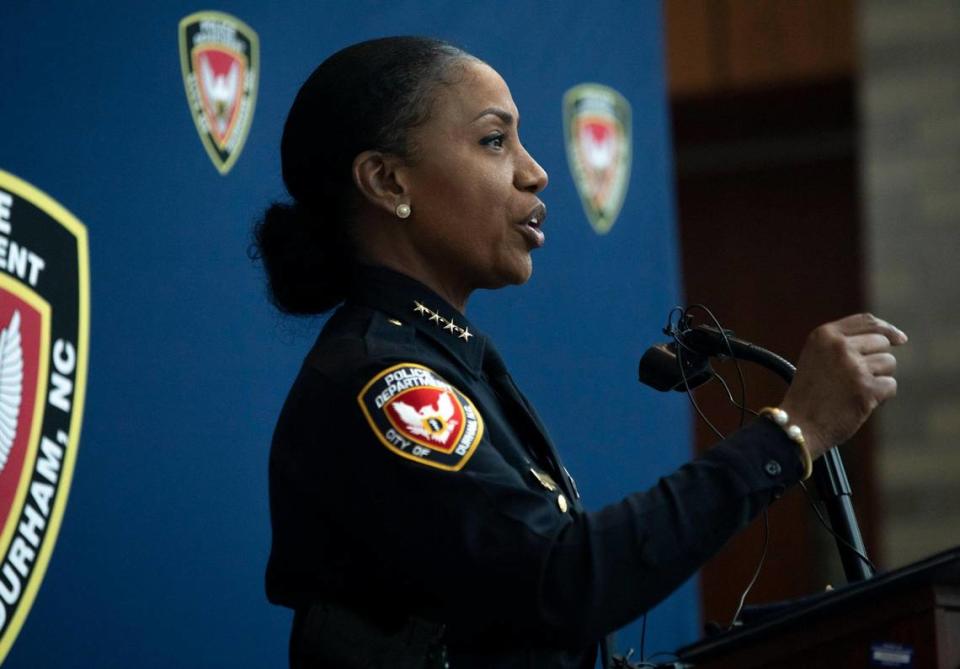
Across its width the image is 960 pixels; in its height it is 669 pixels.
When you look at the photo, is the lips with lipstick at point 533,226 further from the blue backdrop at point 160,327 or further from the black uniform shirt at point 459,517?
the blue backdrop at point 160,327

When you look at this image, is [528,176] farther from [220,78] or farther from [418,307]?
[220,78]

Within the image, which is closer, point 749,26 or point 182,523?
point 182,523

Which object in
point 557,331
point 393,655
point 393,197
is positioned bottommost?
point 393,655

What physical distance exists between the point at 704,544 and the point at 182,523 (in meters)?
1.01

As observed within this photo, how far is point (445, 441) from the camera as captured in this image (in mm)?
1292

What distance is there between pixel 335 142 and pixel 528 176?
0.71 feet

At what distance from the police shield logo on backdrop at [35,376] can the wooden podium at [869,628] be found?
2.87 feet

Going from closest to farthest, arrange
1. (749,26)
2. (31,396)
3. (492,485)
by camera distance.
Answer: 1. (492,485)
2. (31,396)
3. (749,26)

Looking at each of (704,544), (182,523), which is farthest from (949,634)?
(182,523)

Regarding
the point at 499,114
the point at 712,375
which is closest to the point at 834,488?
the point at 712,375

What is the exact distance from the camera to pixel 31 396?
182cm

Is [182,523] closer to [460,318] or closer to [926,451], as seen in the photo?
[460,318]

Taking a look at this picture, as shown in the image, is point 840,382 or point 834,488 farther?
point 834,488

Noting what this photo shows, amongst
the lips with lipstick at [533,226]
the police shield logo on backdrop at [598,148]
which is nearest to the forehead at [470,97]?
the lips with lipstick at [533,226]
